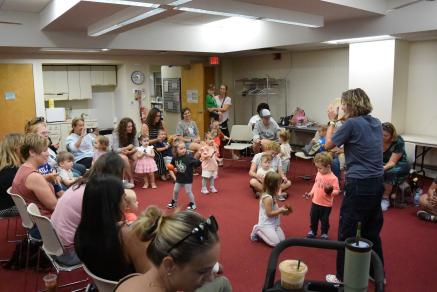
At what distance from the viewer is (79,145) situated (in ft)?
18.9

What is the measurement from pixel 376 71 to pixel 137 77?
5.40m

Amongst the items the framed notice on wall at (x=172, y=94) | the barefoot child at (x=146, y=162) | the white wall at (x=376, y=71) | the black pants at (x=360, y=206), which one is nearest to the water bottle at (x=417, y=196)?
the white wall at (x=376, y=71)

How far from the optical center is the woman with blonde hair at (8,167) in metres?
3.61

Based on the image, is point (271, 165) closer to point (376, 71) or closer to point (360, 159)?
point (360, 159)

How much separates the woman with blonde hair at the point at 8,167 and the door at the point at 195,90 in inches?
225

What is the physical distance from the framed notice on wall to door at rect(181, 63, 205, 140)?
1.15ft

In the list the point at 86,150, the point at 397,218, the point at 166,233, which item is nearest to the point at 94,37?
the point at 86,150

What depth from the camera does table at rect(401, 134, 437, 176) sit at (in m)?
5.85

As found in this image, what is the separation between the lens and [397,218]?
4727 millimetres

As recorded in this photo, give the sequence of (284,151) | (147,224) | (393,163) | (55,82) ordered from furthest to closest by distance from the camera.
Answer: (55,82), (284,151), (393,163), (147,224)

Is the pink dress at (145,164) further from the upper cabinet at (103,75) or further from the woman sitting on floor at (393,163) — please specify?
the upper cabinet at (103,75)

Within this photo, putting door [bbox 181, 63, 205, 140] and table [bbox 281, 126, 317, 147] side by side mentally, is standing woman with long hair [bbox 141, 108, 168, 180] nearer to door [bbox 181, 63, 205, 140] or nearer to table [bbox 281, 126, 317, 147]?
door [bbox 181, 63, 205, 140]

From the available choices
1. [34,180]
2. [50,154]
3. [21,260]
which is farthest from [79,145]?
[34,180]

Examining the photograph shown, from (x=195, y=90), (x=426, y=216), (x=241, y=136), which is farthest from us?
(x=195, y=90)
